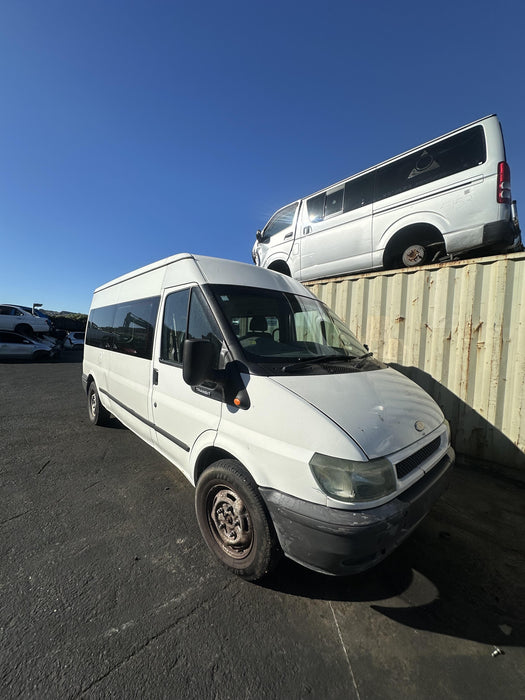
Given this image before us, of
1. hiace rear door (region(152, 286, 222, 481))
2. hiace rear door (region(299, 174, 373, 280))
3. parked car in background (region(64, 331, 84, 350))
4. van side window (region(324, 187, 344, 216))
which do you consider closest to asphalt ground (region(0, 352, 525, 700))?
hiace rear door (region(152, 286, 222, 481))

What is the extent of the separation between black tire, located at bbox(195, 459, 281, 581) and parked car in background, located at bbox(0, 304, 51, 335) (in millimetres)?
17071

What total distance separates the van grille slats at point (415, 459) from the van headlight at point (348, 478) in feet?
0.70

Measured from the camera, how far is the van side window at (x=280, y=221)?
6.46 meters

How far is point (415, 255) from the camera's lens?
15.2ft

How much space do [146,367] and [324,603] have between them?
8.14 ft

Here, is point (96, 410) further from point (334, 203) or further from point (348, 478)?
point (334, 203)

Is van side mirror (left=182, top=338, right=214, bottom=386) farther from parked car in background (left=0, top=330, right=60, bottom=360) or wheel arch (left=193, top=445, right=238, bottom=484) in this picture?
parked car in background (left=0, top=330, right=60, bottom=360)

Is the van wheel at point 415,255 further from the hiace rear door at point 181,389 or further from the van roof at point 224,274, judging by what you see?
the hiace rear door at point 181,389

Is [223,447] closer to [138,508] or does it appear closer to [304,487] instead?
[304,487]

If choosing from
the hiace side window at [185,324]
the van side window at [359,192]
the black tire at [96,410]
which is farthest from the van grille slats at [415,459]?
the black tire at [96,410]

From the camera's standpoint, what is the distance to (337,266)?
552 centimetres

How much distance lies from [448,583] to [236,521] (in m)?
1.54

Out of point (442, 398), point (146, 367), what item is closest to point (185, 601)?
point (146, 367)

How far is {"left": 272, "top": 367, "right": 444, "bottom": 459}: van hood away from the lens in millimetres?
1723
